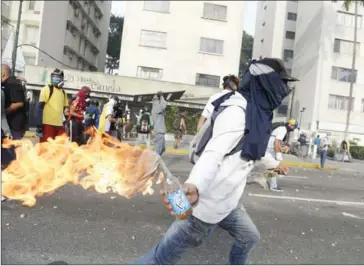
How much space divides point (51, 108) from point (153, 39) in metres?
23.1

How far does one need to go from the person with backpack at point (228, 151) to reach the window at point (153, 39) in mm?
26803

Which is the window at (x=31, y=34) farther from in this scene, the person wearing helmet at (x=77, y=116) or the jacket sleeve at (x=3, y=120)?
the jacket sleeve at (x=3, y=120)

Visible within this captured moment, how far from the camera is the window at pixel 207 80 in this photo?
94.8ft

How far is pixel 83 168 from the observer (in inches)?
136

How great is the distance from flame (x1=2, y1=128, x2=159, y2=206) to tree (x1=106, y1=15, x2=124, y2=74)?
43880 mm

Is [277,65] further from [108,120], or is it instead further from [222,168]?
[108,120]

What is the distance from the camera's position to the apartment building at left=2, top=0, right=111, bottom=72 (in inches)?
1262

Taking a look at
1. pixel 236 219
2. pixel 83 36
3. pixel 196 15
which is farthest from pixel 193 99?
pixel 236 219

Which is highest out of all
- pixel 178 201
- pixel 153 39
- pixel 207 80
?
pixel 153 39

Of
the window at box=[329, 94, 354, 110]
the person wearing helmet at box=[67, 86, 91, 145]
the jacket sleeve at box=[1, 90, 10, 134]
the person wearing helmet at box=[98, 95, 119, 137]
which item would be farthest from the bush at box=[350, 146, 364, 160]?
the person wearing helmet at box=[98, 95, 119, 137]

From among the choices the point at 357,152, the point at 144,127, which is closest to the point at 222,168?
the point at 357,152

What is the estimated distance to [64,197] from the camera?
5.60 metres

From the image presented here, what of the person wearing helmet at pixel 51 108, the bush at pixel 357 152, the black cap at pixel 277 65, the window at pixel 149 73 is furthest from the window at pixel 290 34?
the black cap at pixel 277 65

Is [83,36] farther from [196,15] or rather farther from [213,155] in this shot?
[213,155]
